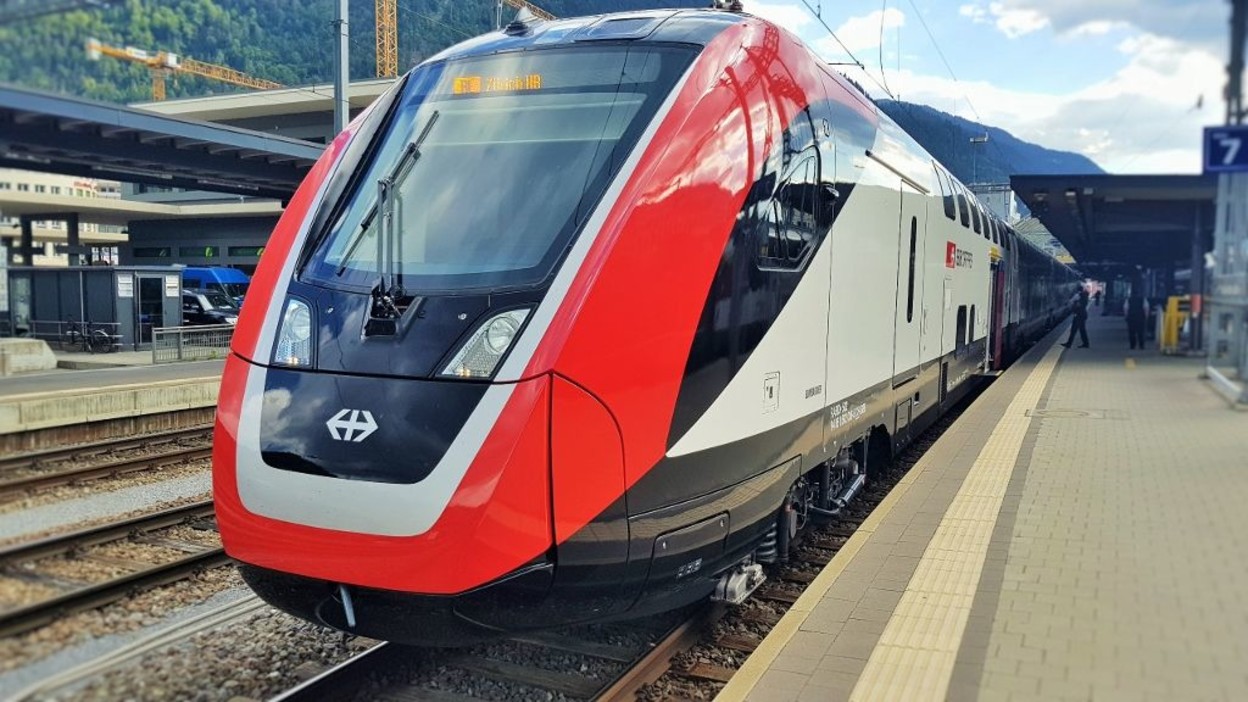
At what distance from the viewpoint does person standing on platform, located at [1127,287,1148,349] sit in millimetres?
19797

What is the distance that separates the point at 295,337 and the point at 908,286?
5378 mm

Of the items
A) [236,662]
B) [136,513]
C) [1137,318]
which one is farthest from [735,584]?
[1137,318]

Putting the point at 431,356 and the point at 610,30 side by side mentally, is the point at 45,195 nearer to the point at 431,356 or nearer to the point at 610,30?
the point at 431,356

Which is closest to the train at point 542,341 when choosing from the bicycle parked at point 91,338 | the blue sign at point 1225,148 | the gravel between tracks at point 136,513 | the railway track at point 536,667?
the railway track at point 536,667

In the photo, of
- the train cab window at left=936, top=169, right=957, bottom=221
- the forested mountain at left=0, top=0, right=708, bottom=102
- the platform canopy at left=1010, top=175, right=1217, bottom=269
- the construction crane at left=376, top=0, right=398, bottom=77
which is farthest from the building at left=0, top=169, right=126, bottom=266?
the construction crane at left=376, top=0, right=398, bottom=77

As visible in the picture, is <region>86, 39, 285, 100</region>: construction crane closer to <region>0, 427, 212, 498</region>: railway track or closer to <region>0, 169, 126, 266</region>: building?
<region>0, 169, 126, 266</region>: building

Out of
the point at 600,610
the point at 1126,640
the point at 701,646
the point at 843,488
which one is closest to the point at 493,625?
the point at 600,610

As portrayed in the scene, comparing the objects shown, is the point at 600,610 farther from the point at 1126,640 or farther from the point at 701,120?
the point at 1126,640

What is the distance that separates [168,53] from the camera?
302 centimetres

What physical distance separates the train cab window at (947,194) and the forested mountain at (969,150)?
4.14 metres

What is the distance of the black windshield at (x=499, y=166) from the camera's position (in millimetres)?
3820

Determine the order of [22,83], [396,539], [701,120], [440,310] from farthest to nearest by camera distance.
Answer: [701,120] → [440,310] → [396,539] → [22,83]

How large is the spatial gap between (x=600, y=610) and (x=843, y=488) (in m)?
3.43

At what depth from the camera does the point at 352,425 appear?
3461mm
